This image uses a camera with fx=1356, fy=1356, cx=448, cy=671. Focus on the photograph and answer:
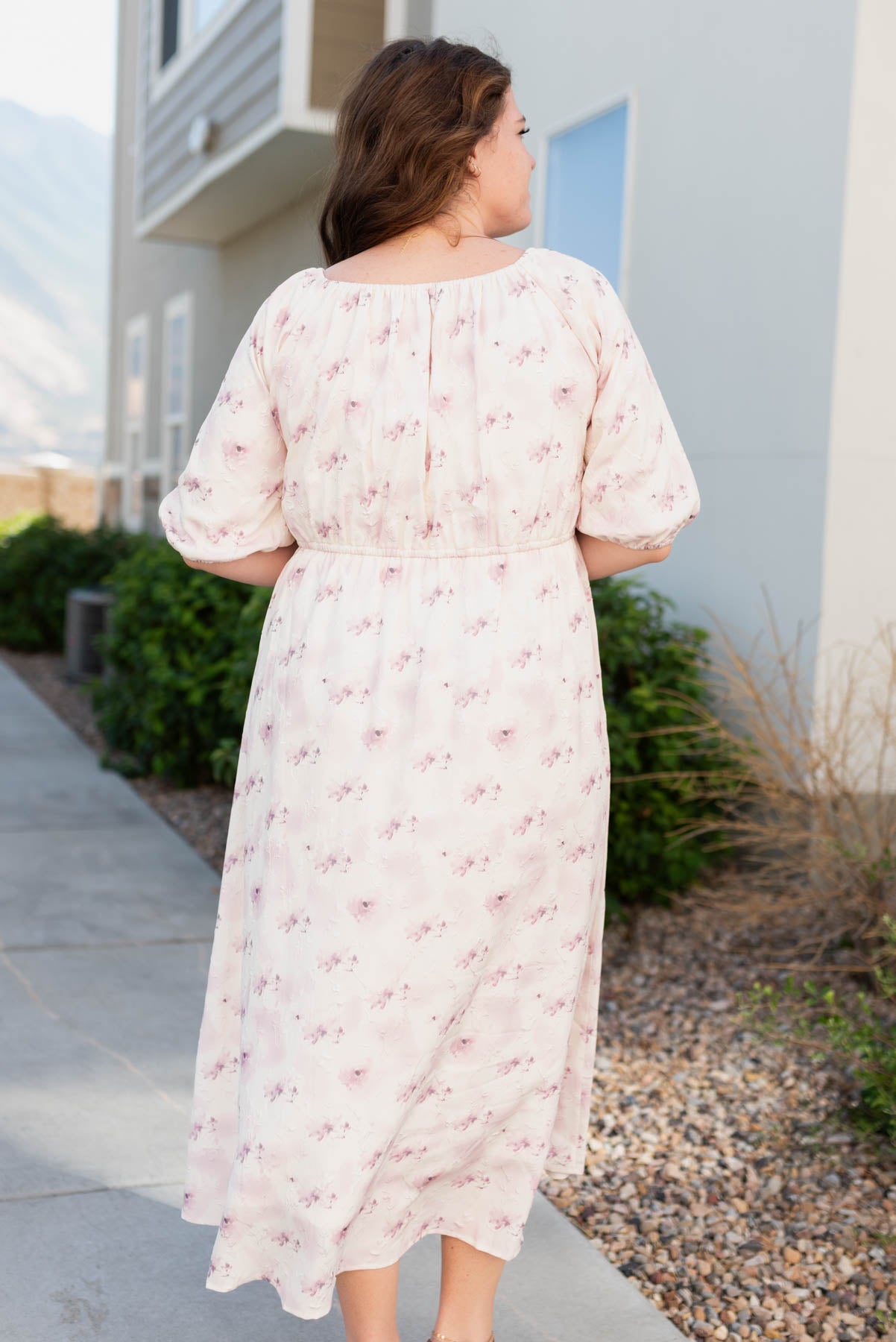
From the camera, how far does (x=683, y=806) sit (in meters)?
4.25

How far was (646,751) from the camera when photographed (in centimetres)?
421

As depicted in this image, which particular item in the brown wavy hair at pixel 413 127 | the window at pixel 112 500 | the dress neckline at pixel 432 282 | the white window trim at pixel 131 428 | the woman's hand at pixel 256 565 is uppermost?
the white window trim at pixel 131 428

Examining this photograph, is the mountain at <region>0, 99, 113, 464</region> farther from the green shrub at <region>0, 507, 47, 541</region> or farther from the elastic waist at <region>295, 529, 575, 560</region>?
the elastic waist at <region>295, 529, 575, 560</region>

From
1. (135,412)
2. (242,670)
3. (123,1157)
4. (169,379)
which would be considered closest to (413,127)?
(123,1157)

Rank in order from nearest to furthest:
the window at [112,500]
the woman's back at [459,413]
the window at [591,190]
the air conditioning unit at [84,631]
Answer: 1. the woman's back at [459,413]
2. the window at [591,190]
3. the air conditioning unit at [84,631]
4. the window at [112,500]

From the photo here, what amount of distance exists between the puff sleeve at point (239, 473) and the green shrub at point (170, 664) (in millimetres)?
3426

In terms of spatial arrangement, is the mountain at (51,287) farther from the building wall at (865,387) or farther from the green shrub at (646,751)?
the building wall at (865,387)

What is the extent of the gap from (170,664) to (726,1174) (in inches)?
155

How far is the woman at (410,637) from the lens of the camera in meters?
1.71

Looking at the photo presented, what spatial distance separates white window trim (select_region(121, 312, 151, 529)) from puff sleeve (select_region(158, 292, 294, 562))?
35.3 feet

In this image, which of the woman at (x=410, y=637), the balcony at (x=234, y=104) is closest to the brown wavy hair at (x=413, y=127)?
the woman at (x=410, y=637)

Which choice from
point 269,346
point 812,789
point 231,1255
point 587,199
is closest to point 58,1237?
point 231,1255

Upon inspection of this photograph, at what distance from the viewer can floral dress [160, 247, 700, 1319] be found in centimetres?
171

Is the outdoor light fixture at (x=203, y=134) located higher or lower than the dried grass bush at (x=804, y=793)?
higher
